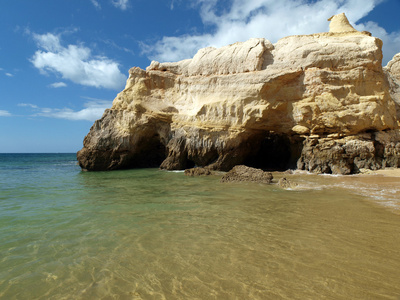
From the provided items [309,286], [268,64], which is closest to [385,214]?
[309,286]

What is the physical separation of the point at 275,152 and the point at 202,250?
15880 mm

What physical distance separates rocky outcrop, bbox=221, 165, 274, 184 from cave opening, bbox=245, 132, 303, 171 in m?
5.23

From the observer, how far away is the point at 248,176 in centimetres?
1069

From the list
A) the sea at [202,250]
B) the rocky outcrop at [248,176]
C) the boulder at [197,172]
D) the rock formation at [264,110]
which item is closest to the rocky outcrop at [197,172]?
the boulder at [197,172]

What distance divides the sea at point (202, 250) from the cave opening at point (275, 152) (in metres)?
9.35

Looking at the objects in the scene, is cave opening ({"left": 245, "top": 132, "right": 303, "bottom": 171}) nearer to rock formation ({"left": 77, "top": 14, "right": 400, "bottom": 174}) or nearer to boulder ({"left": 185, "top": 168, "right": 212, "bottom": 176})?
rock formation ({"left": 77, "top": 14, "right": 400, "bottom": 174})

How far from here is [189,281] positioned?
2705 mm

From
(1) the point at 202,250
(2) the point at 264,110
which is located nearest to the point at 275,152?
(2) the point at 264,110

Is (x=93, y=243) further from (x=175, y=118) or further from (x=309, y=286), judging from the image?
(x=175, y=118)

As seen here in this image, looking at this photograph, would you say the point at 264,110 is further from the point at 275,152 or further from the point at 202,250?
the point at 202,250

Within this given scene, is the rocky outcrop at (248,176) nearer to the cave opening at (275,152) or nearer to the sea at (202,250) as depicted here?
the sea at (202,250)

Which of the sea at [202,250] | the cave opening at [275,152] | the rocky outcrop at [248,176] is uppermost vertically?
the cave opening at [275,152]

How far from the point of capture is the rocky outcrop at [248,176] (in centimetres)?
1023

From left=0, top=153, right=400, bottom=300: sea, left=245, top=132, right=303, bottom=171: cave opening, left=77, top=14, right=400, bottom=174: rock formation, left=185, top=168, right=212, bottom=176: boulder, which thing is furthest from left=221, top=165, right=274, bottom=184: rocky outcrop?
left=245, top=132, right=303, bottom=171: cave opening
